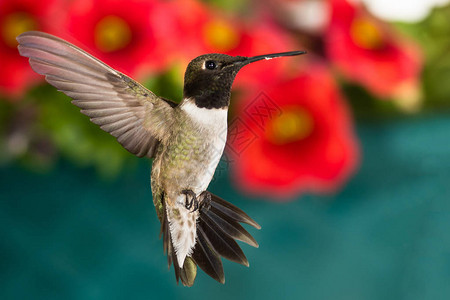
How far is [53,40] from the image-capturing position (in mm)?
65

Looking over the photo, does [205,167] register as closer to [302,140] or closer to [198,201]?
[198,201]

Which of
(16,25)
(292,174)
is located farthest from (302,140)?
(16,25)

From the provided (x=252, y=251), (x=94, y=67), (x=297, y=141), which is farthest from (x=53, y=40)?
(x=252, y=251)

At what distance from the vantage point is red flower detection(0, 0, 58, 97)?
0.18 meters

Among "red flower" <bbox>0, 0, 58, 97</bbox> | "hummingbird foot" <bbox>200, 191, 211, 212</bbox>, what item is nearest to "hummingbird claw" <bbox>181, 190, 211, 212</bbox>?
"hummingbird foot" <bbox>200, 191, 211, 212</bbox>

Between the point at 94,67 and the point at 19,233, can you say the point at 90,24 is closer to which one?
the point at 94,67

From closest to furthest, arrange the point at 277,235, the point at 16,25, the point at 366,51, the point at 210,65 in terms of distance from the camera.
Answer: the point at 210,65 → the point at 16,25 → the point at 366,51 → the point at 277,235

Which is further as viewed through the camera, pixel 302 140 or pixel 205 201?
pixel 302 140

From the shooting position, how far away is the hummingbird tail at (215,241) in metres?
0.08

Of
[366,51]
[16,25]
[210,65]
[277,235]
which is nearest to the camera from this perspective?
[210,65]

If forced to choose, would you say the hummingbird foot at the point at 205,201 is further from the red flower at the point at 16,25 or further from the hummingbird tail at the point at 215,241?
the red flower at the point at 16,25

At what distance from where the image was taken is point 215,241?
0.28 feet

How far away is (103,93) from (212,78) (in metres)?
0.02

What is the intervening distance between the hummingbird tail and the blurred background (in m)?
0.08
